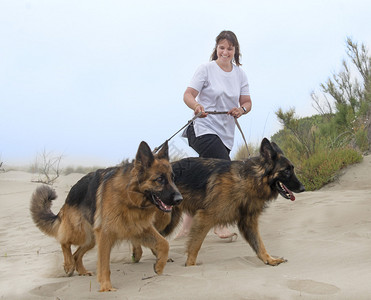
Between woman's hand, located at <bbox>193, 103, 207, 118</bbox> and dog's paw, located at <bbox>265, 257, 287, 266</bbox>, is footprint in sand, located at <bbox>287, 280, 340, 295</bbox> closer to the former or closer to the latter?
dog's paw, located at <bbox>265, 257, 287, 266</bbox>

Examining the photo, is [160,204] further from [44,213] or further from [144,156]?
[44,213]

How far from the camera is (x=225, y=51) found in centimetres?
606

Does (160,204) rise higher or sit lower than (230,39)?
lower

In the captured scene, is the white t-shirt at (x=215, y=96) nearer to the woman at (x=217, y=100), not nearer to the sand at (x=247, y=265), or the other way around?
the woman at (x=217, y=100)

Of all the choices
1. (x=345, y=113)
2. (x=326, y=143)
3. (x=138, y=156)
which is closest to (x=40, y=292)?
(x=138, y=156)

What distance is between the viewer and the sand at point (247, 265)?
361 cm

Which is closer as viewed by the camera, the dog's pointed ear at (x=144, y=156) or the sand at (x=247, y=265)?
the sand at (x=247, y=265)

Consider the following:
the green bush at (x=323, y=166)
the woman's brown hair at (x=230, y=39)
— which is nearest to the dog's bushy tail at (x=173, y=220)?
the woman's brown hair at (x=230, y=39)

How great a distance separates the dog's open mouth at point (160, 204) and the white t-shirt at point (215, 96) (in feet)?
6.89

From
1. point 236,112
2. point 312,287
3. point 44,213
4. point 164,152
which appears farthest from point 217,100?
point 312,287

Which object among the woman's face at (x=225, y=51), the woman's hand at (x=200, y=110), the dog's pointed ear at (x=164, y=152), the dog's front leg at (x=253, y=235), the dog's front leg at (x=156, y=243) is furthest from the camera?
the woman's face at (x=225, y=51)

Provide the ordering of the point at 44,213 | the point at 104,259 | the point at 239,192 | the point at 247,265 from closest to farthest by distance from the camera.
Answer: the point at 104,259, the point at 247,265, the point at 239,192, the point at 44,213

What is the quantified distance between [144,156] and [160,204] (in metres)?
0.49

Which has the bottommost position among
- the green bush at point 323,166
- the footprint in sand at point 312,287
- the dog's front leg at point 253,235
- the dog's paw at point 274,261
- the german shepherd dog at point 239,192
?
the green bush at point 323,166
